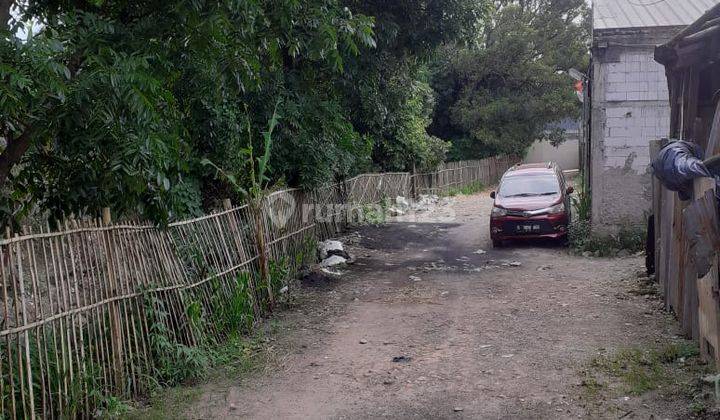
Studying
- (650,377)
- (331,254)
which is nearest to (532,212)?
(331,254)

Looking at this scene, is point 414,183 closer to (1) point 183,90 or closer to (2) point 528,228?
(2) point 528,228

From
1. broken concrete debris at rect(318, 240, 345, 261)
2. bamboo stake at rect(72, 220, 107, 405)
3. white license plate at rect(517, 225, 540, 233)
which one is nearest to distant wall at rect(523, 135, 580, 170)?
white license plate at rect(517, 225, 540, 233)

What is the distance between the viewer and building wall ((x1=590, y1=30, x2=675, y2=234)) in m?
12.1

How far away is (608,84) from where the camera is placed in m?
12.3

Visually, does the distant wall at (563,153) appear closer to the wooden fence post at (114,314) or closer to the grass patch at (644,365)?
the grass patch at (644,365)

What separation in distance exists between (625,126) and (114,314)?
392 inches

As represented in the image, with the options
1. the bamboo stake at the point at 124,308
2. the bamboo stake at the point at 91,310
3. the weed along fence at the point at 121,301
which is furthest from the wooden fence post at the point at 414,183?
the bamboo stake at the point at 91,310

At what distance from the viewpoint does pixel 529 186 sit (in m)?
14.6

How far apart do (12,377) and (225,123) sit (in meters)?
5.37

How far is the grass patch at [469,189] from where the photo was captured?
2952 centimetres

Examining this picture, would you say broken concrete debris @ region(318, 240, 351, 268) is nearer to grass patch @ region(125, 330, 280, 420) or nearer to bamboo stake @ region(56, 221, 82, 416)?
grass patch @ region(125, 330, 280, 420)

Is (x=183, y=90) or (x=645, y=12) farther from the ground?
(x=645, y=12)

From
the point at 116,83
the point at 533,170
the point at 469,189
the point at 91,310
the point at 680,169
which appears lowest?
the point at 469,189

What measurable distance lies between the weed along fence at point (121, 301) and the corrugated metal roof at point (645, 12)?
748cm
